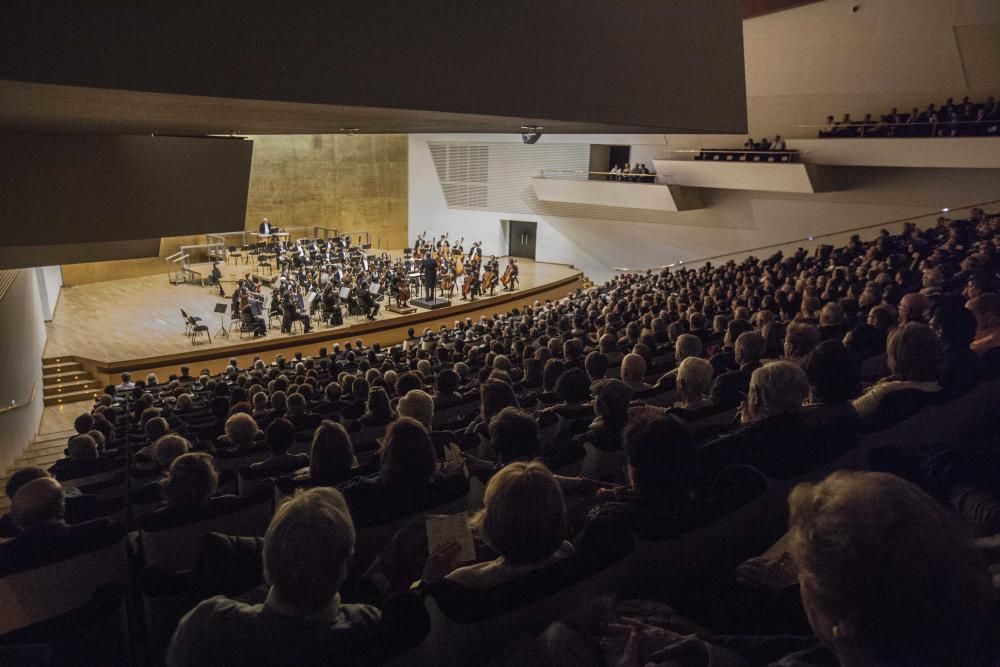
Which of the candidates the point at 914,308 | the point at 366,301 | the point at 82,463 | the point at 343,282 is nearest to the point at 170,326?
the point at 343,282

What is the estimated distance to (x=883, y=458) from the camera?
2.30 meters

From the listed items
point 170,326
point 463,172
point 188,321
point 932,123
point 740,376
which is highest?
point 463,172

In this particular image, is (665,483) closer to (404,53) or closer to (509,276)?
(404,53)

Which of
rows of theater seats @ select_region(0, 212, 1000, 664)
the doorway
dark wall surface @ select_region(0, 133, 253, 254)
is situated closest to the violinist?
the doorway

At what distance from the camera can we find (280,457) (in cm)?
382

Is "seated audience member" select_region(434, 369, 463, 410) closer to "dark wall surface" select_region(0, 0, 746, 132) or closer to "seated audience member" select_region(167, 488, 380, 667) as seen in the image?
"dark wall surface" select_region(0, 0, 746, 132)

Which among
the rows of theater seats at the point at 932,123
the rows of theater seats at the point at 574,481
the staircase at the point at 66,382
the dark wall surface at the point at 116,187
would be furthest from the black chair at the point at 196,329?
the rows of theater seats at the point at 932,123

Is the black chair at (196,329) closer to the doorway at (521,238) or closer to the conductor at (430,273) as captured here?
the conductor at (430,273)

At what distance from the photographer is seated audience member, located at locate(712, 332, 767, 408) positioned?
3936 mm

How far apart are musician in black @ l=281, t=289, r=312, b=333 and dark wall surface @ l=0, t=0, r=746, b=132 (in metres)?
10.2

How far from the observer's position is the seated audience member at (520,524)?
70.5 inches

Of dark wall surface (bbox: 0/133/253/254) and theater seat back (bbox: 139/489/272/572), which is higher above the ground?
dark wall surface (bbox: 0/133/253/254)

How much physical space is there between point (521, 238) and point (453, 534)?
2267 centimetres

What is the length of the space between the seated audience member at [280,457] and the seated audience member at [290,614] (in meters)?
2.05
